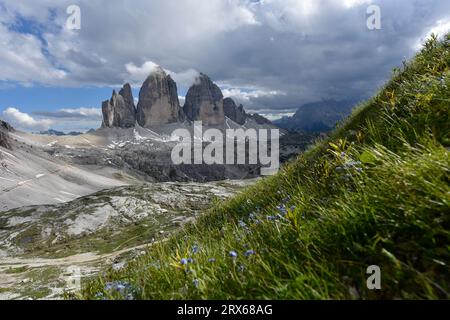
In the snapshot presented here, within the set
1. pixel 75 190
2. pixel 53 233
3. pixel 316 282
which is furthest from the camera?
pixel 75 190

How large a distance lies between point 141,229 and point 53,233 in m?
18.2

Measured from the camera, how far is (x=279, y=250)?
3467mm

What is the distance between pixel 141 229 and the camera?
7138 cm

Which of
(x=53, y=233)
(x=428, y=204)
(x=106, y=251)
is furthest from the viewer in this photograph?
(x=53, y=233)
